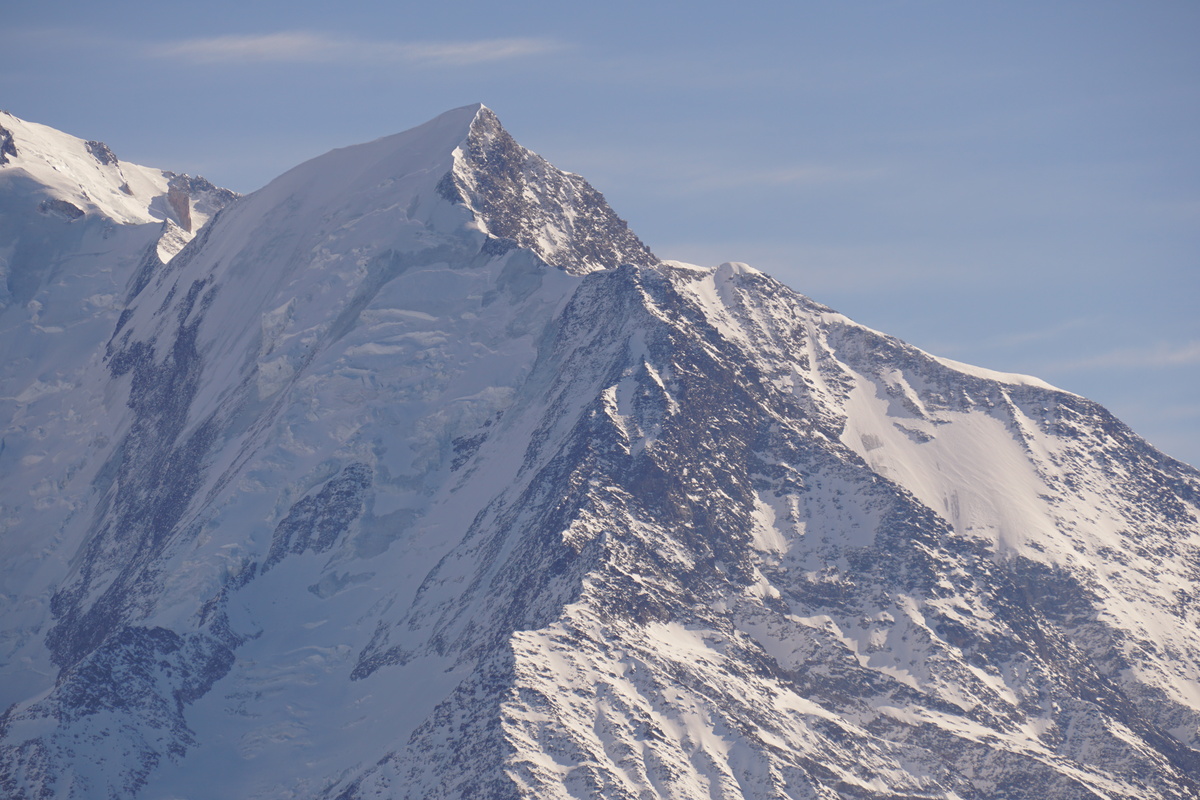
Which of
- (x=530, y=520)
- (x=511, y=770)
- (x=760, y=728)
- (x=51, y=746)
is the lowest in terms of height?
(x=51, y=746)

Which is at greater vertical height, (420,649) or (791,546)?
(791,546)

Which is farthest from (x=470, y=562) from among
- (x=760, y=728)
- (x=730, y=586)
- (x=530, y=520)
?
(x=760, y=728)

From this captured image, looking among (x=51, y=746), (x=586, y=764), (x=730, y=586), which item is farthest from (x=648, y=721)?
(x=51, y=746)

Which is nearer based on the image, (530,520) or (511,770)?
(511,770)

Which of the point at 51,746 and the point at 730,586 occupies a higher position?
the point at 730,586

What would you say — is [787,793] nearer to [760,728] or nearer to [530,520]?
[760,728]

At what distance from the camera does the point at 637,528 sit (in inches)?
7485

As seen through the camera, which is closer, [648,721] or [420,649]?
[648,721]

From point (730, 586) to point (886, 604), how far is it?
1647cm

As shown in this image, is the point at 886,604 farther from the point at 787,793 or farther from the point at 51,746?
the point at 51,746

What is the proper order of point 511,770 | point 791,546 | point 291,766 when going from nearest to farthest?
point 511,770, point 291,766, point 791,546

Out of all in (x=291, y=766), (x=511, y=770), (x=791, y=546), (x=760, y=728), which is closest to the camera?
(x=511, y=770)

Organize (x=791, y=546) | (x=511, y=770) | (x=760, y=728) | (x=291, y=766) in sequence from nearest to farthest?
(x=511, y=770), (x=760, y=728), (x=291, y=766), (x=791, y=546)

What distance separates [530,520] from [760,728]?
3644cm
